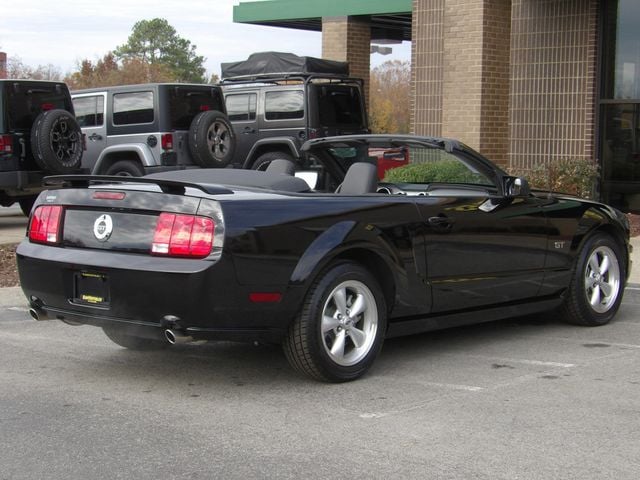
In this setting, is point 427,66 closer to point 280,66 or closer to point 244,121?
point 280,66

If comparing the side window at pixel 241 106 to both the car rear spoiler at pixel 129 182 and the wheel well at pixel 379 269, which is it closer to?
the car rear spoiler at pixel 129 182

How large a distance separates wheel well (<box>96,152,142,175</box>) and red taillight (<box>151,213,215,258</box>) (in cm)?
1097

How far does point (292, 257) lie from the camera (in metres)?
5.80

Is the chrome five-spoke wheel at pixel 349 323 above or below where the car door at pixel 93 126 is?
below

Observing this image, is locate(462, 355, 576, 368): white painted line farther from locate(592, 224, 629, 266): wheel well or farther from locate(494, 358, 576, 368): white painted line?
locate(592, 224, 629, 266): wheel well

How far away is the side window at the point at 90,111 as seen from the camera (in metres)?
17.0

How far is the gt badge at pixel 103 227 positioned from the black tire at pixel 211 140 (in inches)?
397

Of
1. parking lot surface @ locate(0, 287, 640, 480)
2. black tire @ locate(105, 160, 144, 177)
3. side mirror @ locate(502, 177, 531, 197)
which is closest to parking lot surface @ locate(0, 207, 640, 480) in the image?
parking lot surface @ locate(0, 287, 640, 480)

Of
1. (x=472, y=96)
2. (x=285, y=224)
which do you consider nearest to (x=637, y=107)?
(x=472, y=96)

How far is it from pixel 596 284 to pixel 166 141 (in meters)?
9.51

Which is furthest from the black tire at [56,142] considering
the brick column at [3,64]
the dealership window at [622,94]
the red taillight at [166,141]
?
the brick column at [3,64]

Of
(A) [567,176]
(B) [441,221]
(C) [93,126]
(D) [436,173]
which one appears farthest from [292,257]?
(C) [93,126]

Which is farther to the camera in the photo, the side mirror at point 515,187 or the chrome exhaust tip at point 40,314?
the side mirror at point 515,187

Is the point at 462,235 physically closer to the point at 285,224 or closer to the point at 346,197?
the point at 346,197
